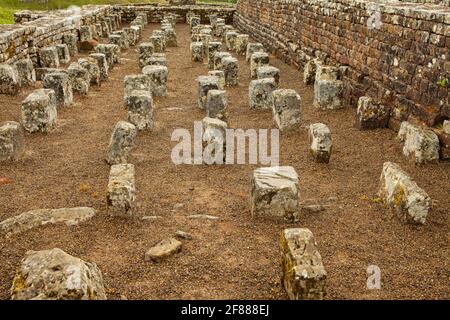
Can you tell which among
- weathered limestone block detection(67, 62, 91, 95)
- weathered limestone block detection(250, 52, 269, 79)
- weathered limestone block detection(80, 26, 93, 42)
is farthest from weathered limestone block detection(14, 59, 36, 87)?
weathered limestone block detection(80, 26, 93, 42)

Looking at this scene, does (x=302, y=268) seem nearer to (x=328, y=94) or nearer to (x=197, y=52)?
(x=328, y=94)

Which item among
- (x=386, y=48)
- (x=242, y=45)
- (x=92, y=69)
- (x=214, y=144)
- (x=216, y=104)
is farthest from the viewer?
(x=242, y=45)

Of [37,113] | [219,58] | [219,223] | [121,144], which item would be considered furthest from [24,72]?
[219,223]

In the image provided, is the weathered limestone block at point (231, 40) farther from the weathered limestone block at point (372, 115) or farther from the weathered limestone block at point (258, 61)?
the weathered limestone block at point (372, 115)

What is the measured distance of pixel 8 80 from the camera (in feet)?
36.3

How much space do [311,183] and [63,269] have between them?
4127mm

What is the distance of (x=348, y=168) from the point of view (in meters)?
7.52

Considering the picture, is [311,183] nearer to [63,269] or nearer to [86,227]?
[86,227]

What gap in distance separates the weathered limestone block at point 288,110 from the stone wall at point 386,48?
179 centimetres

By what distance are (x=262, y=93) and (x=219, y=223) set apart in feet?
17.9

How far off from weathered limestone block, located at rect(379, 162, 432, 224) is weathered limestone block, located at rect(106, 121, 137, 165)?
12.9ft

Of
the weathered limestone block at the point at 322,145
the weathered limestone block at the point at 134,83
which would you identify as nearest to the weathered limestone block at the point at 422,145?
the weathered limestone block at the point at 322,145

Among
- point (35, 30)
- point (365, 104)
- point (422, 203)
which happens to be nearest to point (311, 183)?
point (422, 203)
